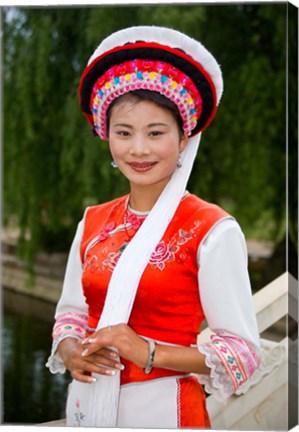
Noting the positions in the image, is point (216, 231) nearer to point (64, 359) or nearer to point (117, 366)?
point (117, 366)

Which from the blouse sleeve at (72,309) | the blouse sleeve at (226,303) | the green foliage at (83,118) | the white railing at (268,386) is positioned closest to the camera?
the blouse sleeve at (226,303)

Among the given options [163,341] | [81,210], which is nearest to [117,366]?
[163,341]

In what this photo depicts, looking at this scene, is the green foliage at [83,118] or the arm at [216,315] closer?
the arm at [216,315]

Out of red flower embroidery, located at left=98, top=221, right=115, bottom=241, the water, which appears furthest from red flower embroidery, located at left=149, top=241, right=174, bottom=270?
the water

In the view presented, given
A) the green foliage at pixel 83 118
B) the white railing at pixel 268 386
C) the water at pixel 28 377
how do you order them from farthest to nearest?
the green foliage at pixel 83 118 → the water at pixel 28 377 → the white railing at pixel 268 386

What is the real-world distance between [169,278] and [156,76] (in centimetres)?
41

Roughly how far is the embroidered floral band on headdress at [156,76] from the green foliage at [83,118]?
1.83 metres

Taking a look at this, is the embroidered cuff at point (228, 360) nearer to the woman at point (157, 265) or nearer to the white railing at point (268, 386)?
the woman at point (157, 265)

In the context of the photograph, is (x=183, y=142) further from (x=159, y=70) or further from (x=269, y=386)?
(x=269, y=386)

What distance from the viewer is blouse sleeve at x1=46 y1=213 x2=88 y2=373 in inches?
59.6

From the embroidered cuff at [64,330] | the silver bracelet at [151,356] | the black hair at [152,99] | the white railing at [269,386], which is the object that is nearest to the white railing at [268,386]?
the white railing at [269,386]

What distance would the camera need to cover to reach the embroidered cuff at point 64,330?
1.50 metres

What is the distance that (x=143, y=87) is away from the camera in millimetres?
1342

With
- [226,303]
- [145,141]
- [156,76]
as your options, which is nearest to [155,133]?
[145,141]
